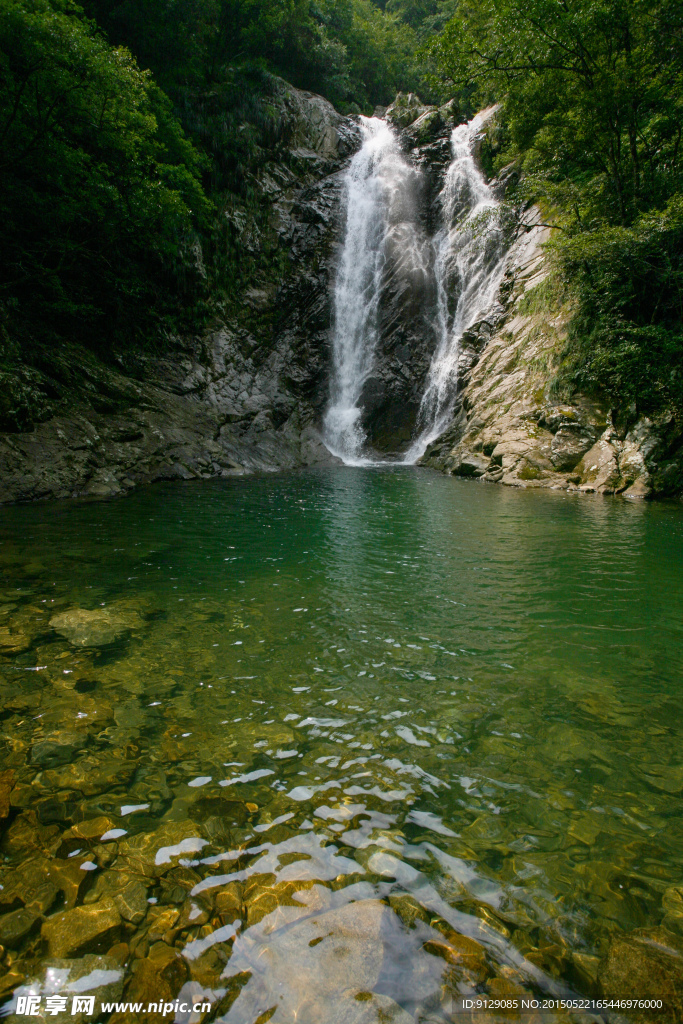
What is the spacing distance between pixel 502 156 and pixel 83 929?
84.4 feet

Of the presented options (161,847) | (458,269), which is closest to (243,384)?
(458,269)

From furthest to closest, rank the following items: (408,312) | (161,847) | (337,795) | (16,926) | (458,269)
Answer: (408,312), (458,269), (337,795), (161,847), (16,926)

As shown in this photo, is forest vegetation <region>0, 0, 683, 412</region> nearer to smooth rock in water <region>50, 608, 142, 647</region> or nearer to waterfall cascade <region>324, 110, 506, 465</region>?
waterfall cascade <region>324, 110, 506, 465</region>

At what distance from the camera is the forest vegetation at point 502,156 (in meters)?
12.7

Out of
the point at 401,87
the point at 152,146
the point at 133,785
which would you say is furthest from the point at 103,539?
the point at 401,87

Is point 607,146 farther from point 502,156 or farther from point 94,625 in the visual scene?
point 94,625

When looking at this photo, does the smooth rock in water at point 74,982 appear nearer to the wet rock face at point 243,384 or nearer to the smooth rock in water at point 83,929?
the smooth rock in water at point 83,929

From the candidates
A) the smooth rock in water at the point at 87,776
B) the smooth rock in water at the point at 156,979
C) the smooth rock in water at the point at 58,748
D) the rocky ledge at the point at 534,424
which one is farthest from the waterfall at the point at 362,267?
the smooth rock in water at the point at 156,979

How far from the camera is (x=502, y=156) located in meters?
20.5

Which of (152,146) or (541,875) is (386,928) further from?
(152,146)

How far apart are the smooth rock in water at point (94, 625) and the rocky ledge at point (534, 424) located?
40.6 ft

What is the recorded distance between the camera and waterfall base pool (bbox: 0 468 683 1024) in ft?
5.87

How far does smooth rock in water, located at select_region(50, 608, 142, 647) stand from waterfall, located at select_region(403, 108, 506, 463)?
1919 centimetres

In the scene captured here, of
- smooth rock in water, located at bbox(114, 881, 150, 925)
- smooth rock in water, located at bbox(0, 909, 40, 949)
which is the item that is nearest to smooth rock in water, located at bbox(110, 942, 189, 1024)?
smooth rock in water, located at bbox(114, 881, 150, 925)
